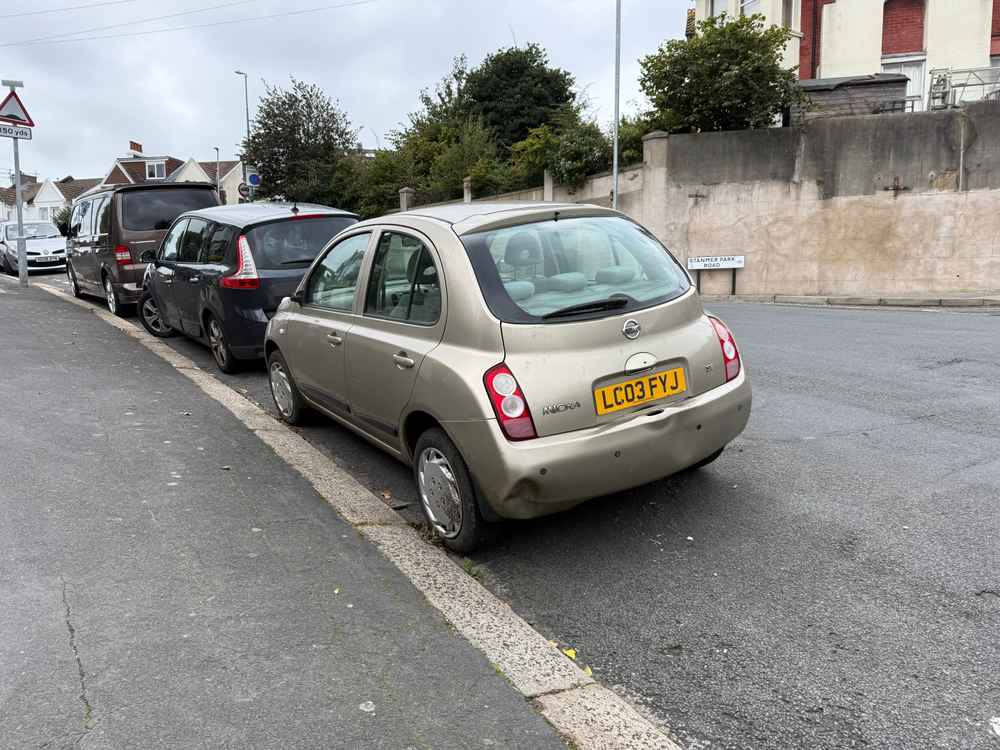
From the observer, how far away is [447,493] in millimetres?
4055

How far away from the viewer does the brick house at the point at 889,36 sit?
23.7 meters

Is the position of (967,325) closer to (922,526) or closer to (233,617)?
(922,526)

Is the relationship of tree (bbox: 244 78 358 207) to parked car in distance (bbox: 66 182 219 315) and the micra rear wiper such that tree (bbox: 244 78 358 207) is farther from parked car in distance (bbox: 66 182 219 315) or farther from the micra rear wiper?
the micra rear wiper

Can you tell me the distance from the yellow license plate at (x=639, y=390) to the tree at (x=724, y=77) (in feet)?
56.8

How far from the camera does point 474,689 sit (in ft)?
9.62

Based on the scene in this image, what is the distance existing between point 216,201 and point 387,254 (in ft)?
28.0

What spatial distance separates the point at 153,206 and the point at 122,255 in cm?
83

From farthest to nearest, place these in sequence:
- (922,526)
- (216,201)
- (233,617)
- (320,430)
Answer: (216,201)
(320,430)
(922,526)
(233,617)

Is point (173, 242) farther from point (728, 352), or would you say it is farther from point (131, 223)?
point (728, 352)

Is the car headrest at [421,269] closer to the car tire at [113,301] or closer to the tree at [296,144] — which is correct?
the car tire at [113,301]

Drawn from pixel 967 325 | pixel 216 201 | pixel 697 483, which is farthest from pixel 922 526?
pixel 216 201

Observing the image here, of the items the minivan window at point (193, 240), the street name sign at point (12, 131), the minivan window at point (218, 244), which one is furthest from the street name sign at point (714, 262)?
the street name sign at point (12, 131)

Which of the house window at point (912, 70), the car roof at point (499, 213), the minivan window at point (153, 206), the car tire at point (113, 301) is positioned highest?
the house window at point (912, 70)

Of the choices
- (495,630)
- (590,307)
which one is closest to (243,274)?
(590,307)
